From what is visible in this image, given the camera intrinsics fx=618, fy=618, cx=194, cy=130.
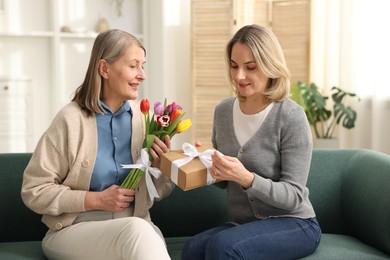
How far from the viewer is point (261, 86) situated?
2.33 meters

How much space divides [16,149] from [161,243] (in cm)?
369

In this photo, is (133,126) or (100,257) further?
(133,126)

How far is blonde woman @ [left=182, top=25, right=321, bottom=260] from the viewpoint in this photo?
2.16m

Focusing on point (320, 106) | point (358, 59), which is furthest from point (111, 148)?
point (358, 59)

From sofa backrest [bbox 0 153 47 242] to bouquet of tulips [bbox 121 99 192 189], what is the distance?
543 millimetres

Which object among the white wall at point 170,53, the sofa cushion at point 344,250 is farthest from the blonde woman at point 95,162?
the white wall at point 170,53

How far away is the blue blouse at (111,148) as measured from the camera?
7.59 feet

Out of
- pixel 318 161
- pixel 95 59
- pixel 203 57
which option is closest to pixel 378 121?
pixel 203 57

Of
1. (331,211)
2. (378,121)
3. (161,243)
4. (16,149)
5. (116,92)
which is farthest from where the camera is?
(16,149)

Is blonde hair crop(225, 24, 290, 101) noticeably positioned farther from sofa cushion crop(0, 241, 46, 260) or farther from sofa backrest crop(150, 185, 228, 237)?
sofa cushion crop(0, 241, 46, 260)

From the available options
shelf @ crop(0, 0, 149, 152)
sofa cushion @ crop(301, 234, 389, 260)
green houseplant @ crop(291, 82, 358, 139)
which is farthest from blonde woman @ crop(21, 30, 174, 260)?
shelf @ crop(0, 0, 149, 152)

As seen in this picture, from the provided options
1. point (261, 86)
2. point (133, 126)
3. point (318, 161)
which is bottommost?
point (318, 161)

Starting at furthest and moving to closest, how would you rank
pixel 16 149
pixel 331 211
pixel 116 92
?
pixel 16 149, pixel 331 211, pixel 116 92

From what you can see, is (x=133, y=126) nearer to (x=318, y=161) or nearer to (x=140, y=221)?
(x=140, y=221)
